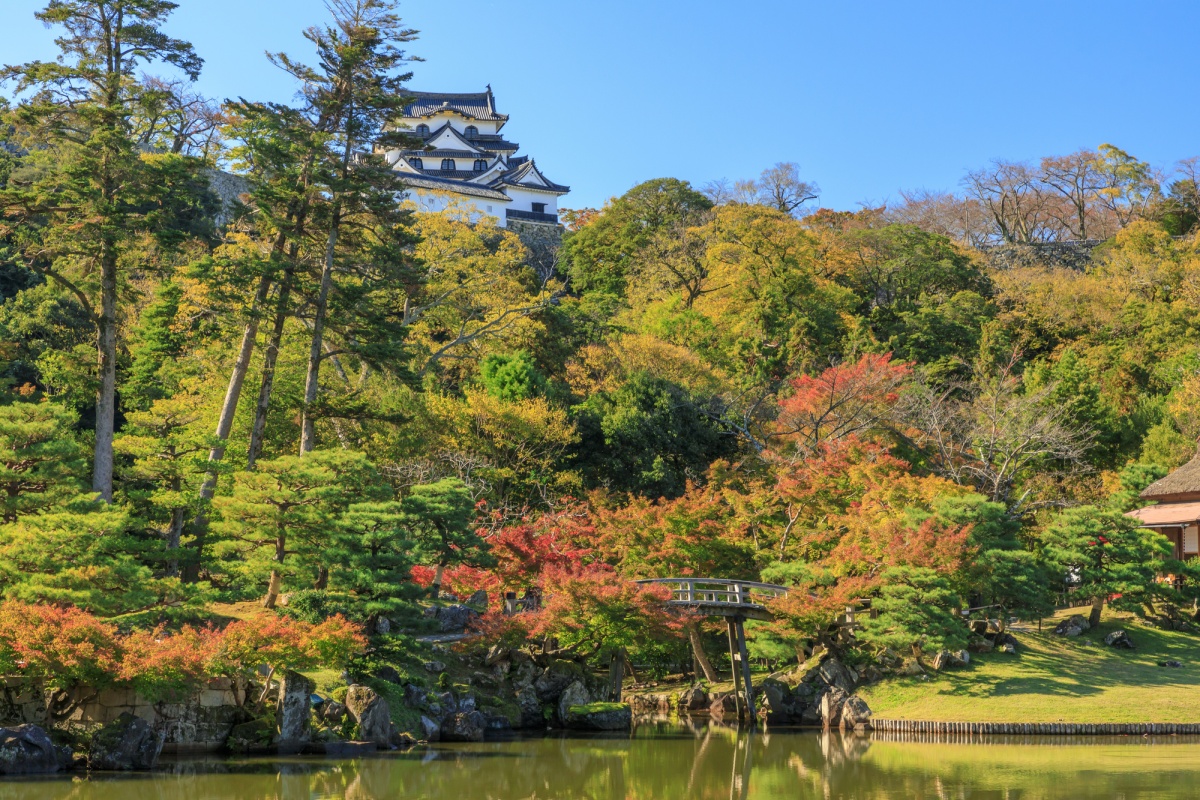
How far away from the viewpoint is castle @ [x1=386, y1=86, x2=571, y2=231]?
53.0 meters

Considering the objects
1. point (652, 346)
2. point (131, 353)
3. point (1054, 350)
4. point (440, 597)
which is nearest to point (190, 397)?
point (131, 353)

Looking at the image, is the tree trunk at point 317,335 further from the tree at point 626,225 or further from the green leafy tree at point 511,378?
the tree at point 626,225

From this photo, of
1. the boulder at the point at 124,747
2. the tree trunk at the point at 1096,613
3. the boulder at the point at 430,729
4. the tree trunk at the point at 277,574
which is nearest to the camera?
the boulder at the point at 124,747

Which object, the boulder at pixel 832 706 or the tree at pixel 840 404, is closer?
the boulder at pixel 832 706

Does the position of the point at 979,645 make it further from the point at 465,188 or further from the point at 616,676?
the point at 465,188

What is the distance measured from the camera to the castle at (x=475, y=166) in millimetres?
52969

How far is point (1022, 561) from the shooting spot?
2300cm

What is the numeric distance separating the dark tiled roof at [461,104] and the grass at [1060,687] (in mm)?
49247

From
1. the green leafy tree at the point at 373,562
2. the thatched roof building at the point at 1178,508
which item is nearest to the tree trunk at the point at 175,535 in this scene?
the green leafy tree at the point at 373,562

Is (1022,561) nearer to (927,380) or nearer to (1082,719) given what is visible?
(1082,719)

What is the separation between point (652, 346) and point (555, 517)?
314 inches

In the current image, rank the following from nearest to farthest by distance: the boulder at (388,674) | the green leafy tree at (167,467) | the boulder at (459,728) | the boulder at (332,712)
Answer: the boulder at (332,712) < the boulder at (388,674) < the boulder at (459,728) < the green leafy tree at (167,467)

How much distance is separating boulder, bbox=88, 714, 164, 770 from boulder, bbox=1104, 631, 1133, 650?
1866cm

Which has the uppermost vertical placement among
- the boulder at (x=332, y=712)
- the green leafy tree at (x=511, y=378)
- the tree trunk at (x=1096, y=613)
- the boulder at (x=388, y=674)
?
the green leafy tree at (x=511, y=378)
